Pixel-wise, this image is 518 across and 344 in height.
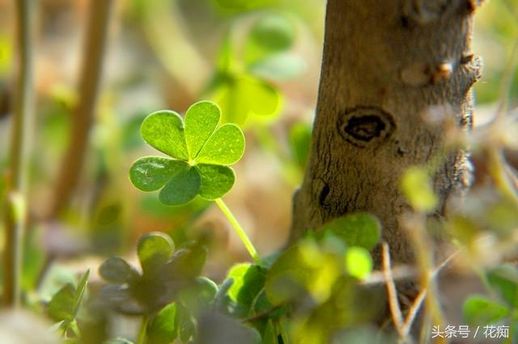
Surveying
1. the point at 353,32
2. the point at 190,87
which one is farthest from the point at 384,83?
the point at 190,87

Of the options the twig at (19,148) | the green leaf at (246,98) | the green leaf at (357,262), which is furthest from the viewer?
the green leaf at (246,98)

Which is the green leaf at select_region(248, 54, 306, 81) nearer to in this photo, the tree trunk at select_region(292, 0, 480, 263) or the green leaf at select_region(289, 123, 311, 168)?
the green leaf at select_region(289, 123, 311, 168)

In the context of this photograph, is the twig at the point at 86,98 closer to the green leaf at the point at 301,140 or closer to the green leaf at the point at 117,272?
the green leaf at the point at 301,140

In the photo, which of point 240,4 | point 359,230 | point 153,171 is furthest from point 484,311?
point 240,4

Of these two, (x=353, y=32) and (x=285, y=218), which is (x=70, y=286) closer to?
(x=353, y=32)

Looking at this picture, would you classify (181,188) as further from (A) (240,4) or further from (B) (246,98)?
(A) (240,4)

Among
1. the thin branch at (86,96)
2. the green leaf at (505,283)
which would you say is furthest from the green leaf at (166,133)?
the thin branch at (86,96)
